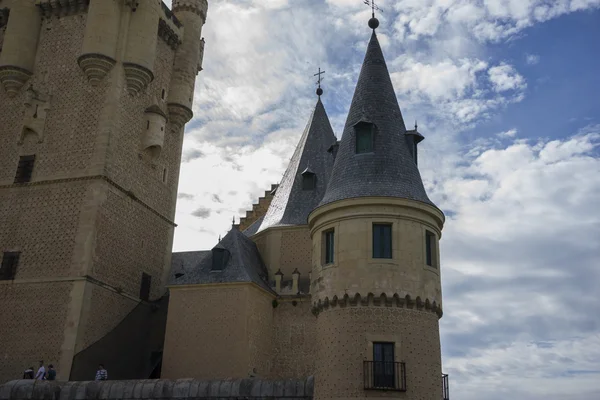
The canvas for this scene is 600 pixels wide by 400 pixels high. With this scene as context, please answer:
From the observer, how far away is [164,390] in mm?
17125

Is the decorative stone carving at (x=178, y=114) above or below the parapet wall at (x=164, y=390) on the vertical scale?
above

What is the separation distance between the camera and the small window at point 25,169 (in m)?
28.0

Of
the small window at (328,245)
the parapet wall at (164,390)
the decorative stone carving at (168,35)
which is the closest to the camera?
the parapet wall at (164,390)

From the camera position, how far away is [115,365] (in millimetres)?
26375

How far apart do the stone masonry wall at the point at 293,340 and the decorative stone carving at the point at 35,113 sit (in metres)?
13.7

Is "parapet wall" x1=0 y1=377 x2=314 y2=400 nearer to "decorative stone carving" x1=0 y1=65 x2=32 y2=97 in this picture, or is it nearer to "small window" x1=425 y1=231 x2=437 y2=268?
"small window" x1=425 y1=231 x2=437 y2=268

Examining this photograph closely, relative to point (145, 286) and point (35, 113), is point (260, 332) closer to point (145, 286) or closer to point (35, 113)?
point (145, 286)

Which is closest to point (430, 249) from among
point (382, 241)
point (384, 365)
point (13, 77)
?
point (382, 241)

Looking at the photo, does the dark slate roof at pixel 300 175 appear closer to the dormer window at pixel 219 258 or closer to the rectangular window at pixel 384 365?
the dormer window at pixel 219 258

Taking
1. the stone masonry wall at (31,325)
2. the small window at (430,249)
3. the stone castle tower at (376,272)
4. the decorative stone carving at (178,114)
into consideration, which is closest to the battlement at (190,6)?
the decorative stone carving at (178,114)

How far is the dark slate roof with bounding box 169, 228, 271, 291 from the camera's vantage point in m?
25.5

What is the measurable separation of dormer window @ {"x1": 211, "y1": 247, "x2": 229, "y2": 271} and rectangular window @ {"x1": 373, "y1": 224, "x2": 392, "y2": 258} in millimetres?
10731

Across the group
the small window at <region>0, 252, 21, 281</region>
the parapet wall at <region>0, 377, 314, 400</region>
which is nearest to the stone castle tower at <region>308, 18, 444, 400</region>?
the parapet wall at <region>0, 377, 314, 400</region>

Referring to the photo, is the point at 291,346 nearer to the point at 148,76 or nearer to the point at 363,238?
the point at 363,238
